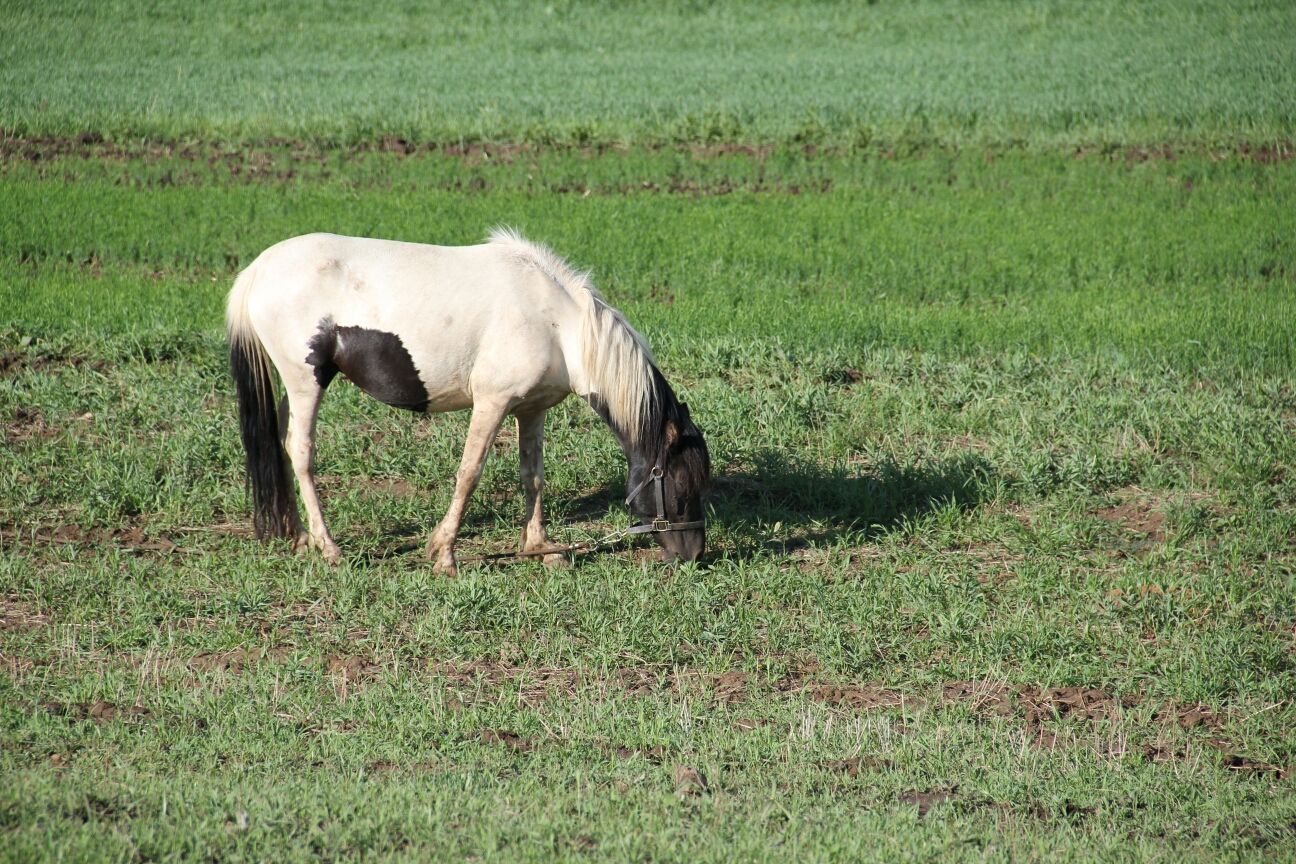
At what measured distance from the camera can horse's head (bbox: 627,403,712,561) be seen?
6.63 metres

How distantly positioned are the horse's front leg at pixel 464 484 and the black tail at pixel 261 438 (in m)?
0.91

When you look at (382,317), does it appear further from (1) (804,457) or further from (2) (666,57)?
(2) (666,57)

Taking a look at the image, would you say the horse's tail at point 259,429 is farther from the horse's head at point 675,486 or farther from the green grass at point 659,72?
the green grass at point 659,72

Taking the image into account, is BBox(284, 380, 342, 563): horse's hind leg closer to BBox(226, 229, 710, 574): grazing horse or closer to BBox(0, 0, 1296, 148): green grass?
BBox(226, 229, 710, 574): grazing horse

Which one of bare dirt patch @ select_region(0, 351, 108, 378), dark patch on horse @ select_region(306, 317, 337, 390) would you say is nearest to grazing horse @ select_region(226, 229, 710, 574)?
dark patch on horse @ select_region(306, 317, 337, 390)

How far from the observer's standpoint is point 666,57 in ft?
83.7

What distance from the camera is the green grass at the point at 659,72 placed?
18484 millimetres

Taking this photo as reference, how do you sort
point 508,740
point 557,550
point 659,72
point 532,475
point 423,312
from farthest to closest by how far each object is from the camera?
point 659,72, point 532,475, point 557,550, point 423,312, point 508,740

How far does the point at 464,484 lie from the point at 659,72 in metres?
18.3

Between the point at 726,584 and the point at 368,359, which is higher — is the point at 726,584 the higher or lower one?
the lower one

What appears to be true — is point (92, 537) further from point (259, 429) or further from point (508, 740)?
point (508, 740)

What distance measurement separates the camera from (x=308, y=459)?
22.4ft

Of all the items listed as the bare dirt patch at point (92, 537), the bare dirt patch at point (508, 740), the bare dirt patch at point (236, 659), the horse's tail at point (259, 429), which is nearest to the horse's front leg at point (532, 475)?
the horse's tail at point (259, 429)

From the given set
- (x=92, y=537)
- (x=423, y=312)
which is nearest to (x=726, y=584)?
(x=423, y=312)
